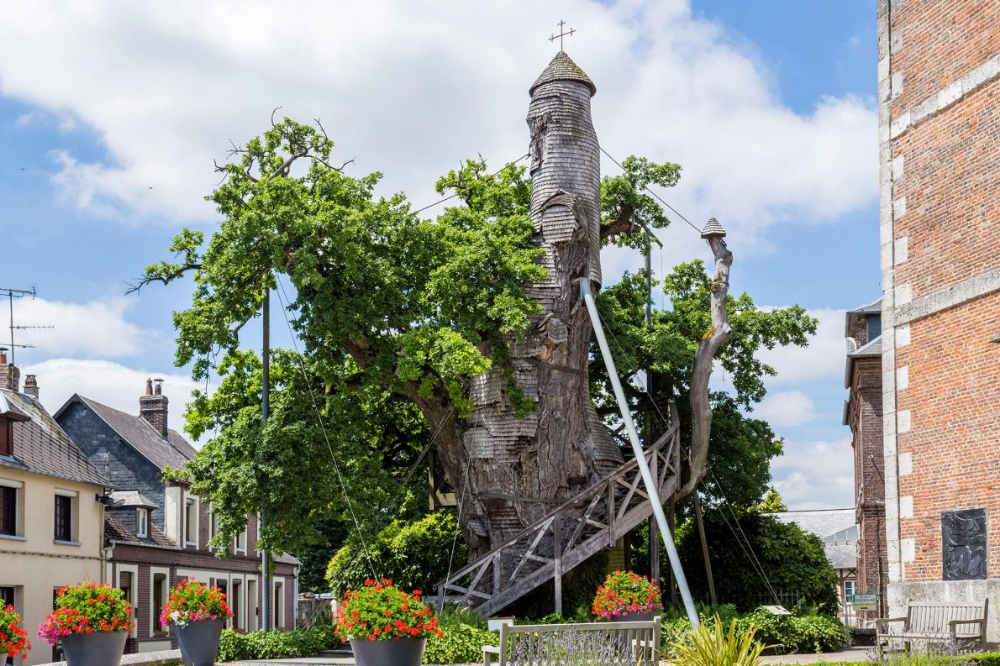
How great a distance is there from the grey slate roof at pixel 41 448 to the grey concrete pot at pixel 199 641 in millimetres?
13450

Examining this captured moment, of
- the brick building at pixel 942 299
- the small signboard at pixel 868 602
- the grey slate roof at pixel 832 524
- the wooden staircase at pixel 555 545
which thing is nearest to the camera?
the brick building at pixel 942 299

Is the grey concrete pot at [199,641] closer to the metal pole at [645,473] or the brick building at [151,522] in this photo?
the metal pole at [645,473]

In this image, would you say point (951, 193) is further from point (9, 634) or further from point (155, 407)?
point (155, 407)

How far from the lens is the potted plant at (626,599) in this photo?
61.6 ft

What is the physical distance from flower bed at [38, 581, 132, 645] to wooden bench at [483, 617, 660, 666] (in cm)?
476

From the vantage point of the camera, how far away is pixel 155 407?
1591 inches

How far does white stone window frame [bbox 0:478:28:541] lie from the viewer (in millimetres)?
26953

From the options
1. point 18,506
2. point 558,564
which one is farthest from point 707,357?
point 18,506

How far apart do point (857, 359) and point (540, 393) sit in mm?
12548

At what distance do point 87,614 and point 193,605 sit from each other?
1.73 metres

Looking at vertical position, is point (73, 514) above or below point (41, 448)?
below

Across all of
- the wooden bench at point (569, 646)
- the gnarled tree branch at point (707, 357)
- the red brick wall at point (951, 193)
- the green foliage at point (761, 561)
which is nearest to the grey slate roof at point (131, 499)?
the green foliage at point (761, 561)

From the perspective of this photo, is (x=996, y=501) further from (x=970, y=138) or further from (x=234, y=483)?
(x=234, y=483)

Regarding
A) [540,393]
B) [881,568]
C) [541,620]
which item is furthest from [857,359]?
[541,620]
